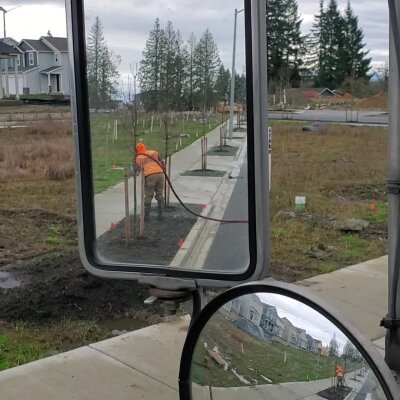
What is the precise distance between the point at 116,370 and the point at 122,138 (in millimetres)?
2080

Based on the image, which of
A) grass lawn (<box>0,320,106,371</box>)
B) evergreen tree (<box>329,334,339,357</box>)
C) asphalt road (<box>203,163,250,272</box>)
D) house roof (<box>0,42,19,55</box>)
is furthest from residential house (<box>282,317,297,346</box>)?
house roof (<box>0,42,19,55</box>)

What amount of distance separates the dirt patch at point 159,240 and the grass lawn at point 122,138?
0.17 metres

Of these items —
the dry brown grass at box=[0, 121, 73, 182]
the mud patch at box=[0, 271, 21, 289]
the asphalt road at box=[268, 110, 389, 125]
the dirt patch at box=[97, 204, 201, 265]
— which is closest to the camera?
the dirt patch at box=[97, 204, 201, 265]

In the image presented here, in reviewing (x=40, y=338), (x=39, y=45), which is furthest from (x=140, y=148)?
(x=39, y=45)

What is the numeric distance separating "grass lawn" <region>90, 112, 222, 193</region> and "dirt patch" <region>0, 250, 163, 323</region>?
285 cm

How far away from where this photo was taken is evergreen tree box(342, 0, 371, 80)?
1668 mm

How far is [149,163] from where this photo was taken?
6.85 ft

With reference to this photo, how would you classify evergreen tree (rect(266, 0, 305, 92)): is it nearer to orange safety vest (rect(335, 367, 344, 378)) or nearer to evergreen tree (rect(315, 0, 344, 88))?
evergreen tree (rect(315, 0, 344, 88))

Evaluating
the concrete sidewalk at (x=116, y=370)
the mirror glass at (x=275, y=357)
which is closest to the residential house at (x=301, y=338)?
the mirror glass at (x=275, y=357)

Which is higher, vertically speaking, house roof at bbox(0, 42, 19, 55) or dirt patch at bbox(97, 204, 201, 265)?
house roof at bbox(0, 42, 19, 55)

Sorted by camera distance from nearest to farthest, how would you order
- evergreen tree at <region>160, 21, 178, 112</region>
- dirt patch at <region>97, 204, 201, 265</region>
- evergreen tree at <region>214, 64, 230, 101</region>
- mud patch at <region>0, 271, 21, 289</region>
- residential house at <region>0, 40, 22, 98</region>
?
evergreen tree at <region>214, 64, 230, 101</region>, evergreen tree at <region>160, 21, 178, 112</region>, dirt patch at <region>97, 204, 201, 265</region>, mud patch at <region>0, 271, 21, 289</region>, residential house at <region>0, 40, 22, 98</region>

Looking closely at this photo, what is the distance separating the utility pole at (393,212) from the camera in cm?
146

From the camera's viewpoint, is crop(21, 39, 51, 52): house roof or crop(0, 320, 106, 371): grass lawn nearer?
crop(0, 320, 106, 371): grass lawn

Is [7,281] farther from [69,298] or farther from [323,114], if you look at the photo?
[323,114]
